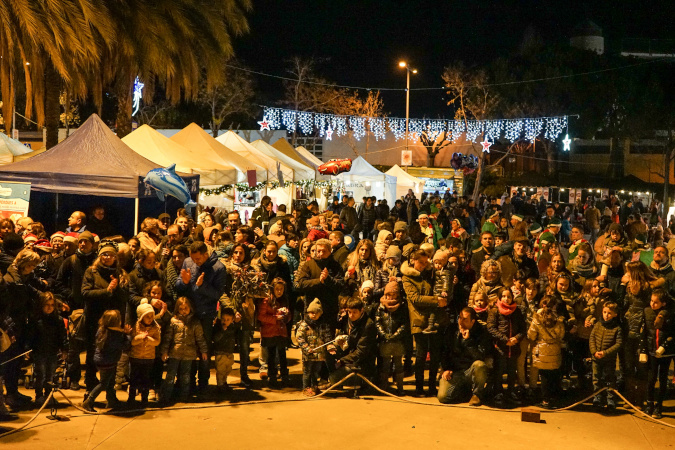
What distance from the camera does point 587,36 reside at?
6775 centimetres

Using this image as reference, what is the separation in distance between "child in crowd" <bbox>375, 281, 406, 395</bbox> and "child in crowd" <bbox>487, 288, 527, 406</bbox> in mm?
967

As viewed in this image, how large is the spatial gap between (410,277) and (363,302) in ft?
2.04

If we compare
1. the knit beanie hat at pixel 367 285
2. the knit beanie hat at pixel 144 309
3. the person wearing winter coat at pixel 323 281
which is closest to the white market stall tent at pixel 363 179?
the person wearing winter coat at pixel 323 281

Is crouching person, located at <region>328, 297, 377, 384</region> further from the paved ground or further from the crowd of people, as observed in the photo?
the paved ground

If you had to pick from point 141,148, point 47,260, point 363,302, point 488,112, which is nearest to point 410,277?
point 363,302

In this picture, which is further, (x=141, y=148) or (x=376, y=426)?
(x=141, y=148)

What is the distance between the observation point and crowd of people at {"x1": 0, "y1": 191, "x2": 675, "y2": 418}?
23.4ft

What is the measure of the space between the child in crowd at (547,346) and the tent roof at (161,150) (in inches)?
405

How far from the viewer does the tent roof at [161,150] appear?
52.1ft

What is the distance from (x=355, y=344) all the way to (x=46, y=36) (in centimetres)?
728

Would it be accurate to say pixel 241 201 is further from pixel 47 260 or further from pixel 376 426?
pixel 376 426

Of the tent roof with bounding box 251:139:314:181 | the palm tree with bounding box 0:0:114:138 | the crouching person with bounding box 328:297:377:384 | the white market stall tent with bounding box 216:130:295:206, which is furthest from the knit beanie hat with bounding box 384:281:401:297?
the tent roof with bounding box 251:139:314:181

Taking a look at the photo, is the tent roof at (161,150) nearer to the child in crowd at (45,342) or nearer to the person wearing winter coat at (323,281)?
the person wearing winter coat at (323,281)

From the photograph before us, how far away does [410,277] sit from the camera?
26.5 ft
